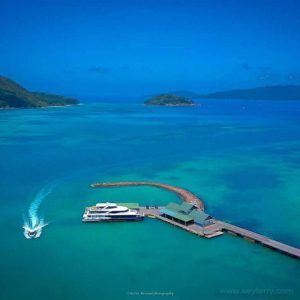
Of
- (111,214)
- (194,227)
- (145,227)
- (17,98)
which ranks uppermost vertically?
(17,98)

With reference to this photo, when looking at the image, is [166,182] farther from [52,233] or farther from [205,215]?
[52,233]

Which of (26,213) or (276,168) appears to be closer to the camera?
(26,213)

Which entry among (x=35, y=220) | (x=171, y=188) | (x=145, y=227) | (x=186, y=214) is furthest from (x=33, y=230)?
(x=171, y=188)

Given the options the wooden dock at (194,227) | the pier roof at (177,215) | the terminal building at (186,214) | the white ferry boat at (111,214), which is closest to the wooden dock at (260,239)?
the wooden dock at (194,227)

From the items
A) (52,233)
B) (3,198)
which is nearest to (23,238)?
(52,233)

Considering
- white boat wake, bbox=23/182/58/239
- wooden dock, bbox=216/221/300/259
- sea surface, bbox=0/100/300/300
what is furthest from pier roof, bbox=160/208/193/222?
white boat wake, bbox=23/182/58/239

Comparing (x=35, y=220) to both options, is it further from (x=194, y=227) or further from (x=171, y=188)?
(x=171, y=188)

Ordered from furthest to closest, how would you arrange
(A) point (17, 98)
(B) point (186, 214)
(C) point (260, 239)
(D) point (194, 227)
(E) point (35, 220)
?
1. (A) point (17, 98)
2. (E) point (35, 220)
3. (B) point (186, 214)
4. (D) point (194, 227)
5. (C) point (260, 239)

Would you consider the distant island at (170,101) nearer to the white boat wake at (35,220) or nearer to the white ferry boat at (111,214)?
the white boat wake at (35,220)
